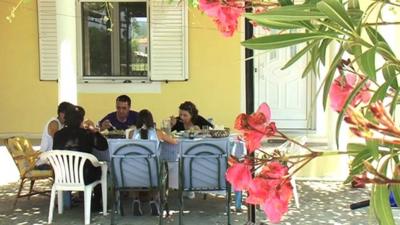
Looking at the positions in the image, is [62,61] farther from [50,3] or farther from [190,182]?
[190,182]

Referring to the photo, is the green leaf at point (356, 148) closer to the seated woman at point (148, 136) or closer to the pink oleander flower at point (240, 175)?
the pink oleander flower at point (240, 175)

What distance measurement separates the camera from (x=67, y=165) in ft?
17.0

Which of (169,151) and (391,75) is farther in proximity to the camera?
(169,151)

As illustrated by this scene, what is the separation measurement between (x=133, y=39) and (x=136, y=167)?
201 inches

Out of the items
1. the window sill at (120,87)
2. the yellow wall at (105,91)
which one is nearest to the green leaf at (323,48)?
the yellow wall at (105,91)

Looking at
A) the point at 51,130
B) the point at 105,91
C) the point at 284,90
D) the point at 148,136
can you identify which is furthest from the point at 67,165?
the point at 284,90

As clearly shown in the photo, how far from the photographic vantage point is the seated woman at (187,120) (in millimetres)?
6367

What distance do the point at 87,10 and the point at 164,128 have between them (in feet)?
14.8

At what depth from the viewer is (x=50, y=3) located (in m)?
9.63

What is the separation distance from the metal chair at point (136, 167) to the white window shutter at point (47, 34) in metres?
4.96

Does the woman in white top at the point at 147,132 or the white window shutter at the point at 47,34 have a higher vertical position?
the white window shutter at the point at 47,34

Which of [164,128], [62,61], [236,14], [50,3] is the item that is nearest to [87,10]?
[50,3]

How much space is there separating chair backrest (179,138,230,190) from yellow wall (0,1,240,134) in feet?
15.0

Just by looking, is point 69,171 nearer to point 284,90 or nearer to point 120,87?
point 120,87
